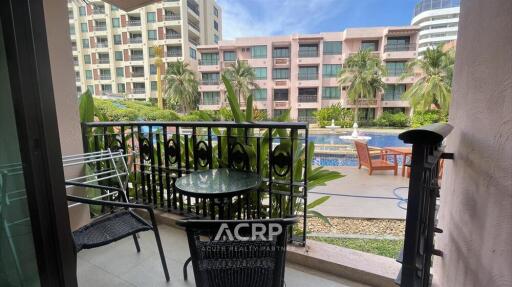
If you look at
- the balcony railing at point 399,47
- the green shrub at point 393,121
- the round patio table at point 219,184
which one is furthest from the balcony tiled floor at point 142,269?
the balcony railing at point 399,47

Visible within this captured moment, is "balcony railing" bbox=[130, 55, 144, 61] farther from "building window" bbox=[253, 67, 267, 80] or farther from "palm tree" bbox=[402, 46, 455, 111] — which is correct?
"palm tree" bbox=[402, 46, 455, 111]

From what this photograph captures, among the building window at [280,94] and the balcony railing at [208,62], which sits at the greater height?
the balcony railing at [208,62]

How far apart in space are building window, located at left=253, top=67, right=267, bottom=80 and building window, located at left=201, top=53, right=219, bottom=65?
456 centimetres

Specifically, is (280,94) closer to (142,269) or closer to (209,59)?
(209,59)

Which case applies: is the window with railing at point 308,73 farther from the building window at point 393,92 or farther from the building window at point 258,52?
the building window at point 393,92

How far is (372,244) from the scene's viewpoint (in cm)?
274

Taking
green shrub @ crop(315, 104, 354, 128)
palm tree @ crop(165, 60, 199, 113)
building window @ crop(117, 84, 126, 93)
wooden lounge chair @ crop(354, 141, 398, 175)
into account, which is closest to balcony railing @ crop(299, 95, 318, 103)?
green shrub @ crop(315, 104, 354, 128)

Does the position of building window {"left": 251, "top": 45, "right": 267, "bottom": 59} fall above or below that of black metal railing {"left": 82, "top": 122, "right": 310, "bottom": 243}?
above

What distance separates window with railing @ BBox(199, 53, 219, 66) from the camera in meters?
26.8

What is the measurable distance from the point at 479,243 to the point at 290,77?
25099 mm

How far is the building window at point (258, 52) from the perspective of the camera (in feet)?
81.9

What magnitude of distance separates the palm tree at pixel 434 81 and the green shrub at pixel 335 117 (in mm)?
4999

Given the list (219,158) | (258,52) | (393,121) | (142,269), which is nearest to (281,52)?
(258,52)

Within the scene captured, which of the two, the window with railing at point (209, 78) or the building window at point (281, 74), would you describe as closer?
the building window at point (281, 74)
